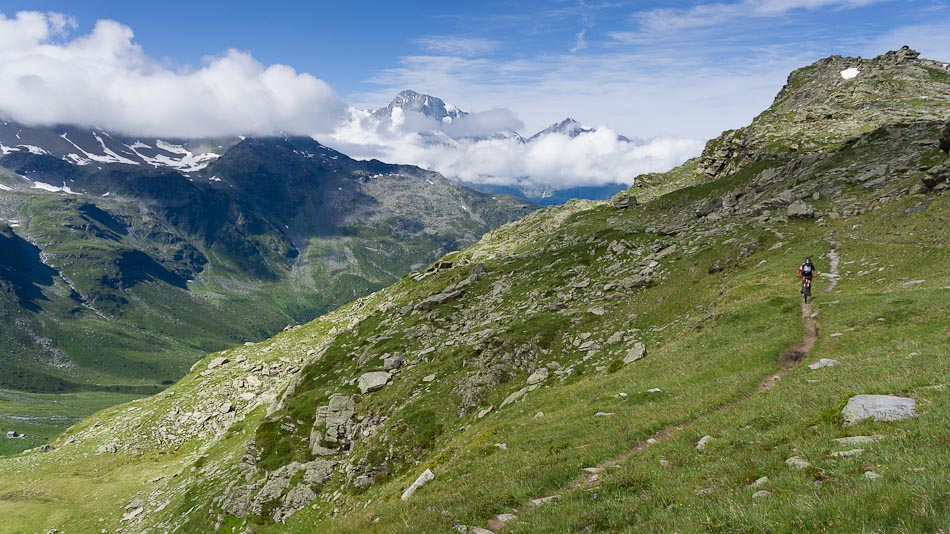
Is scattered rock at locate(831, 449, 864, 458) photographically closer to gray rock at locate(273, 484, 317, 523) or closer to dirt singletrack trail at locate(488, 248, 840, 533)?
dirt singletrack trail at locate(488, 248, 840, 533)

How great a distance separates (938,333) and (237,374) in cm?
12707

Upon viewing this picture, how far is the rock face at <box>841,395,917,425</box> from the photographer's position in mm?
15094

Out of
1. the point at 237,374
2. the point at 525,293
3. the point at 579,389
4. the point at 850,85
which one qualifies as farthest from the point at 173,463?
the point at 850,85

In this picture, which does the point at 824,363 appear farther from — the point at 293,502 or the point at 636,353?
the point at 293,502

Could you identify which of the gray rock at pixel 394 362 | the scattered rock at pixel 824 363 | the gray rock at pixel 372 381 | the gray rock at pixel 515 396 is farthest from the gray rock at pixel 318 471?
the scattered rock at pixel 824 363

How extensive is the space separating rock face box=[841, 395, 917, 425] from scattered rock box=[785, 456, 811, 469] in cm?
344

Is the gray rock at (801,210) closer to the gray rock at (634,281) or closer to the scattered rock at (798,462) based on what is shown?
the gray rock at (634,281)

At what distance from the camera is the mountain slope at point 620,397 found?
14.2 m

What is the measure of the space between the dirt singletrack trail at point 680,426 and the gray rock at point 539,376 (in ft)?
68.7

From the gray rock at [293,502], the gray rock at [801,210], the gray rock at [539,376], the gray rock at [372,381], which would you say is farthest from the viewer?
the gray rock at [801,210]

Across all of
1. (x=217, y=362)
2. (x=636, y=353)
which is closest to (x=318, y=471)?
(x=636, y=353)

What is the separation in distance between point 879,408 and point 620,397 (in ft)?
51.9

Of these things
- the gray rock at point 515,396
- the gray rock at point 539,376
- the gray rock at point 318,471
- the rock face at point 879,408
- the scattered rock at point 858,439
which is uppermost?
the scattered rock at point 858,439

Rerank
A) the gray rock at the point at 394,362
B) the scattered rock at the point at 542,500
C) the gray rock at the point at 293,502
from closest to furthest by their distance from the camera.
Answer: the scattered rock at the point at 542,500 < the gray rock at the point at 293,502 < the gray rock at the point at 394,362
